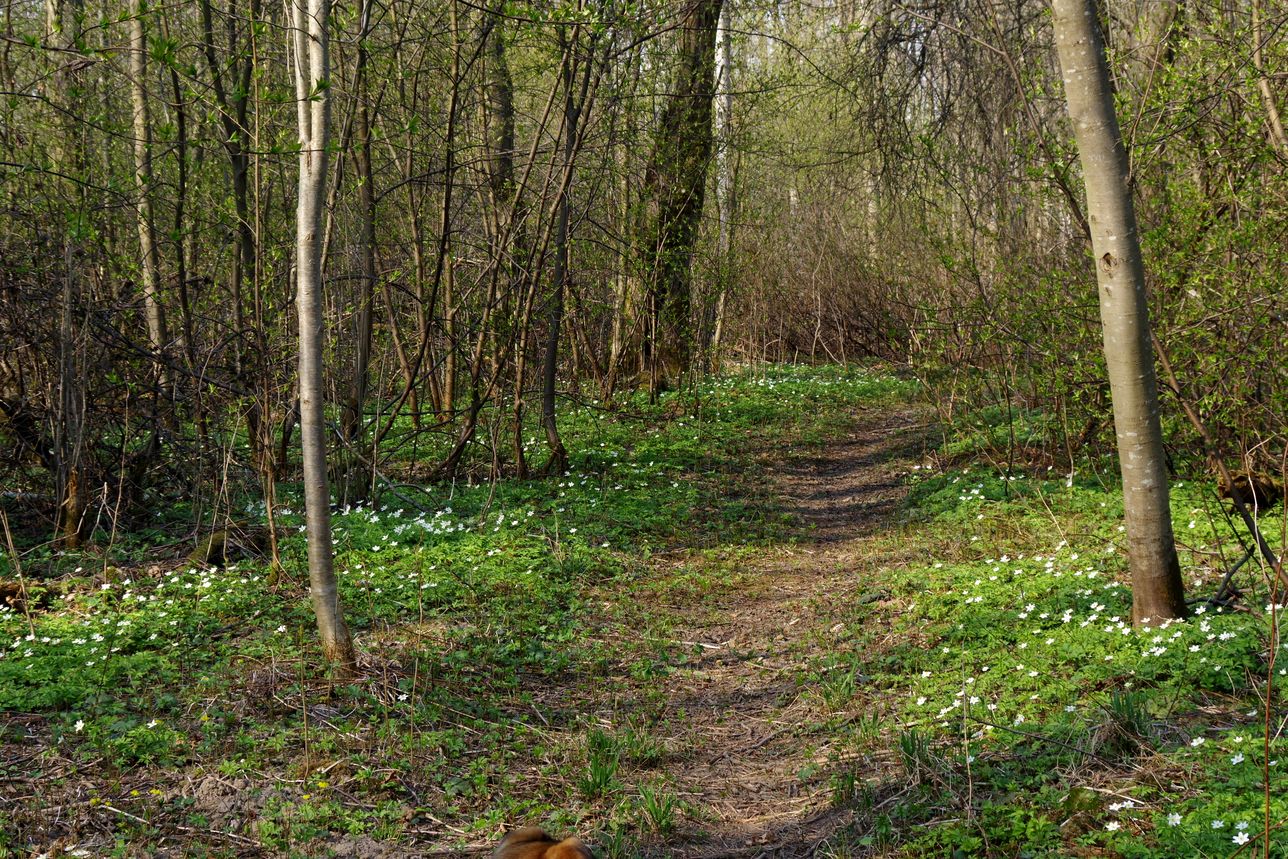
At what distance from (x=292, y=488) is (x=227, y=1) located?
4.25 meters

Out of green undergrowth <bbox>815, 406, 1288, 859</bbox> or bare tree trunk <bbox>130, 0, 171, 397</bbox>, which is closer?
green undergrowth <bbox>815, 406, 1288, 859</bbox>

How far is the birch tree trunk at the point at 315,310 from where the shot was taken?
4.62 metres

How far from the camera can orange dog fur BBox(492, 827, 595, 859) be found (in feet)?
7.99

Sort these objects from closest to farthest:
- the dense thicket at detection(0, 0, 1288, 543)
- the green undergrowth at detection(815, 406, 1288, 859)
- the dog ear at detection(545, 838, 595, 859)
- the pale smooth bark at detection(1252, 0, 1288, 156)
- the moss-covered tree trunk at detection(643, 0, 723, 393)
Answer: the dog ear at detection(545, 838, 595, 859)
the green undergrowth at detection(815, 406, 1288, 859)
the pale smooth bark at detection(1252, 0, 1288, 156)
the dense thicket at detection(0, 0, 1288, 543)
the moss-covered tree trunk at detection(643, 0, 723, 393)

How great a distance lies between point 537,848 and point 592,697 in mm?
2586

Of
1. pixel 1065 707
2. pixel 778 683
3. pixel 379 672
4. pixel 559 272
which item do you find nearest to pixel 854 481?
pixel 559 272

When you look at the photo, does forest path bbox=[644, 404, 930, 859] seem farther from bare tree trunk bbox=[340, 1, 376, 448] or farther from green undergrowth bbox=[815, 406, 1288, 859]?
bare tree trunk bbox=[340, 1, 376, 448]

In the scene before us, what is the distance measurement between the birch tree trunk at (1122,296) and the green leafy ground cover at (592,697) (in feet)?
0.88

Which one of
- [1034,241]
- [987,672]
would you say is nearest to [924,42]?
[1034,241]

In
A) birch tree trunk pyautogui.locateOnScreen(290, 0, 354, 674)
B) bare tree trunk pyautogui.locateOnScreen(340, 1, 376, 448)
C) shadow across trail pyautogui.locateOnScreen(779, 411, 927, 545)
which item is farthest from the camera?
shadow across trail pyautogui.locateOnScreen(779, 411, 927, 545)

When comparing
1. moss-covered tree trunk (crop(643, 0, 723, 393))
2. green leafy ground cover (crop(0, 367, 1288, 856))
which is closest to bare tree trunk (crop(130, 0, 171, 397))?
green leafy ground cover (crop(0, 367, 1288, 856))

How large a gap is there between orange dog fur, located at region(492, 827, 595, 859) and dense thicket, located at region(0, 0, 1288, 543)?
3489 millimetres

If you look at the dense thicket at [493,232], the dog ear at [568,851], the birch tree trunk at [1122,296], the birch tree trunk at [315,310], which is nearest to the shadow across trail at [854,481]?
the dense thicket at [493,232]

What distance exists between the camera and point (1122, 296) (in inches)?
175
